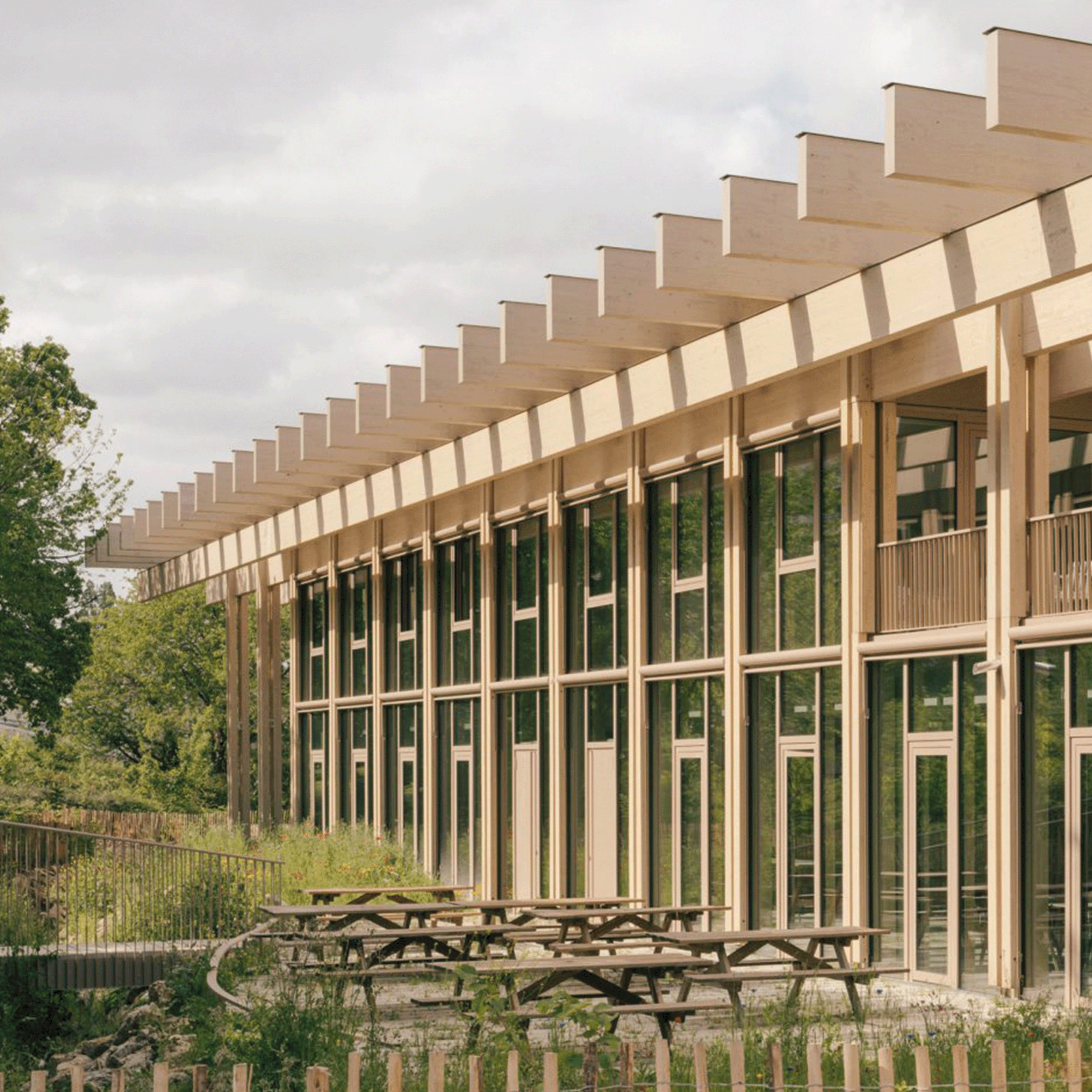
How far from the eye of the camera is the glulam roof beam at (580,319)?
61.0 feet

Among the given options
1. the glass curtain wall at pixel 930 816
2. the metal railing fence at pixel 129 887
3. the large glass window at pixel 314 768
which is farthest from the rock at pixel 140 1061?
the large glass window at pixel 314 768

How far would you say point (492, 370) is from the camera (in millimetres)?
21297

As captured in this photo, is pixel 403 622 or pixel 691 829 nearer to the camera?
pixel 691 829

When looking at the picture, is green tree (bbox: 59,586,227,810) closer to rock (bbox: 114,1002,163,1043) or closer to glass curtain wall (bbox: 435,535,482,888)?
glass curtain wall (bbox: 435,535,482,888)

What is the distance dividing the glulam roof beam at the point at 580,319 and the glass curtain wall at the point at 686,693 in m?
2.12

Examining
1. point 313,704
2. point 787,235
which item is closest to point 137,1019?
point 787,235

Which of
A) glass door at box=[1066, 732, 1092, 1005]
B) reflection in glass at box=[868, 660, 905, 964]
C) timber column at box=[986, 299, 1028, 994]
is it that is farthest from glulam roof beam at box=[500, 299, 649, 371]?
glass door at box=[1066, 732, 1092, 1005]

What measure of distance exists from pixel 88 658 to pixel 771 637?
24623mm

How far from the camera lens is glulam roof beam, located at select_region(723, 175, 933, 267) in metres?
15.3

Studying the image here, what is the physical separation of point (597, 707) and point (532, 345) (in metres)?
5.28

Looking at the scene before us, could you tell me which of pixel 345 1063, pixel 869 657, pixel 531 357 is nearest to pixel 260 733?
pixel 531 357

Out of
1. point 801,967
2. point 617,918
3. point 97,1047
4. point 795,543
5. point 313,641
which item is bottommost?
point 97,1047

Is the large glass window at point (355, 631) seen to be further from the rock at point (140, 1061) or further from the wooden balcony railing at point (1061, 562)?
the wooden balcony railing at point (1061, 562)

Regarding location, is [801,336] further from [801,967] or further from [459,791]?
[459,791]
